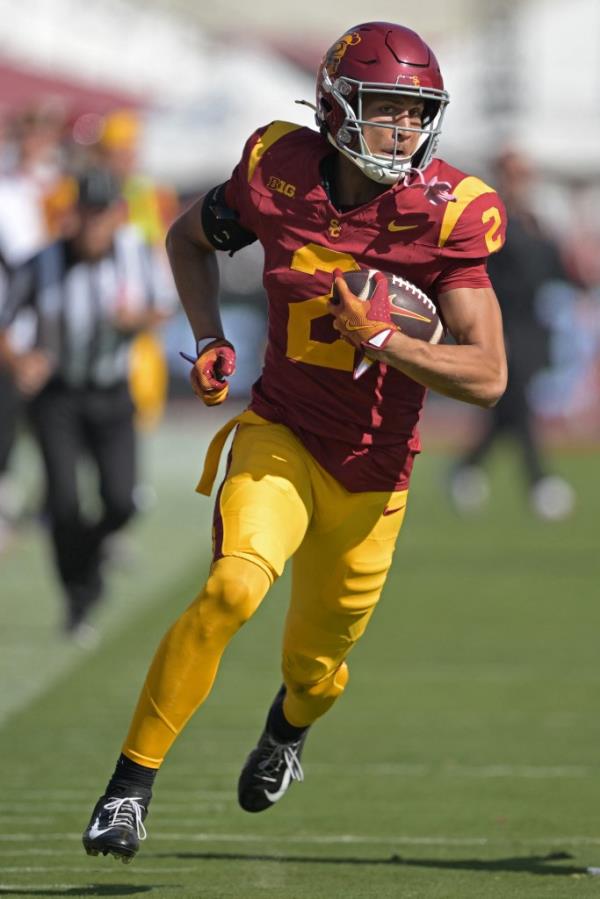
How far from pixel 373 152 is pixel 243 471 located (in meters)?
0.81

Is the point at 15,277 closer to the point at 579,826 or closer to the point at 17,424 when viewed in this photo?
the point at 17,424

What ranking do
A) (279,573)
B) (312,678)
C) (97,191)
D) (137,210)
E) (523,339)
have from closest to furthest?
(279,573) < (312,678) < (97,191) < (137,210) < (523,339)

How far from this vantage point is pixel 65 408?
25.1ft

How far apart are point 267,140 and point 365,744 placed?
239cm

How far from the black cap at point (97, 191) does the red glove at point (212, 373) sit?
339 cm

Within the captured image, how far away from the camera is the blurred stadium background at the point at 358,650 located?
4617 mm

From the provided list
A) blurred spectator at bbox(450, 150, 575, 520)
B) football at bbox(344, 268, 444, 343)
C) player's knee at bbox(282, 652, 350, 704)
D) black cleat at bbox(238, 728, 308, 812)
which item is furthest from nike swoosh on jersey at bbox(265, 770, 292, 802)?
blurred spectator at bbox(450, 150, 575, 520)

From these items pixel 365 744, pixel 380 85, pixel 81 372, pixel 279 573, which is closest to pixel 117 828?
pixel 279 573

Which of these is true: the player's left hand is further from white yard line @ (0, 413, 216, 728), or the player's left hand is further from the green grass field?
white yard line @ (0, 413, 216, 728)

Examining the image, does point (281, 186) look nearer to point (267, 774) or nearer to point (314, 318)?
point (314, 318)

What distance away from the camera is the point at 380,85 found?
4.10m

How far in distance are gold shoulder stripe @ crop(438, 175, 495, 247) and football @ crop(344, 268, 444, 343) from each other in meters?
0.15

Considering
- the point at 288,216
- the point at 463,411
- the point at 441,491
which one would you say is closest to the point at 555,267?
the point at 441,491

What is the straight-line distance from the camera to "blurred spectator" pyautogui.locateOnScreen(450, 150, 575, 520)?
37.4 ft
